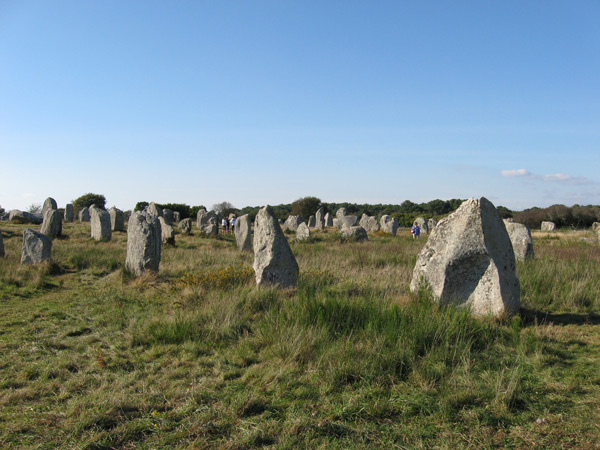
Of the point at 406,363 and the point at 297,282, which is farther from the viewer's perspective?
the point at 297,282

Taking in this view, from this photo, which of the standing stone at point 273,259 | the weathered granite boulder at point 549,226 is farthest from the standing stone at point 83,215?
the weathered granite boulder at point 549,226

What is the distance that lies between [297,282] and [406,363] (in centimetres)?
402

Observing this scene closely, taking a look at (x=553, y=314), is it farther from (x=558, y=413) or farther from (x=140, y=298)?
(x=140, y=298)

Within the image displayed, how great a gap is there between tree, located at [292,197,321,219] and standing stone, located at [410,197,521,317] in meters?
49.4

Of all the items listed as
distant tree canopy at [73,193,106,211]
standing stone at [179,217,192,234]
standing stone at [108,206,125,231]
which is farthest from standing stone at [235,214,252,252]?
distant tree canopy at [73,193,106,211]

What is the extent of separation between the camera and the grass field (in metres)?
3.38

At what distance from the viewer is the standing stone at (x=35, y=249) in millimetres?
11586

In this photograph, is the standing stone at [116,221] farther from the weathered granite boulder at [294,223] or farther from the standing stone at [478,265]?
the standing stone at [478,265]

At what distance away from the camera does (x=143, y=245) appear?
34.0 feet

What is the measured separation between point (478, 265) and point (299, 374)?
3318mm

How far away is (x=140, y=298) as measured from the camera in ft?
26.8

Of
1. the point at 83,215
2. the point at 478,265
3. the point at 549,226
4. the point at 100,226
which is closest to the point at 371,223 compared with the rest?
the point at 549,226

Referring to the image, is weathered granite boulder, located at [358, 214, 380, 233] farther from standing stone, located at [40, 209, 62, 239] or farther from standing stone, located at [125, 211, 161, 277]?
standing stone, located at [125, 211, 161, 277]

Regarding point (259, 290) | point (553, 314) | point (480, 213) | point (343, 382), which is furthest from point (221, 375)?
point (553, 314)
